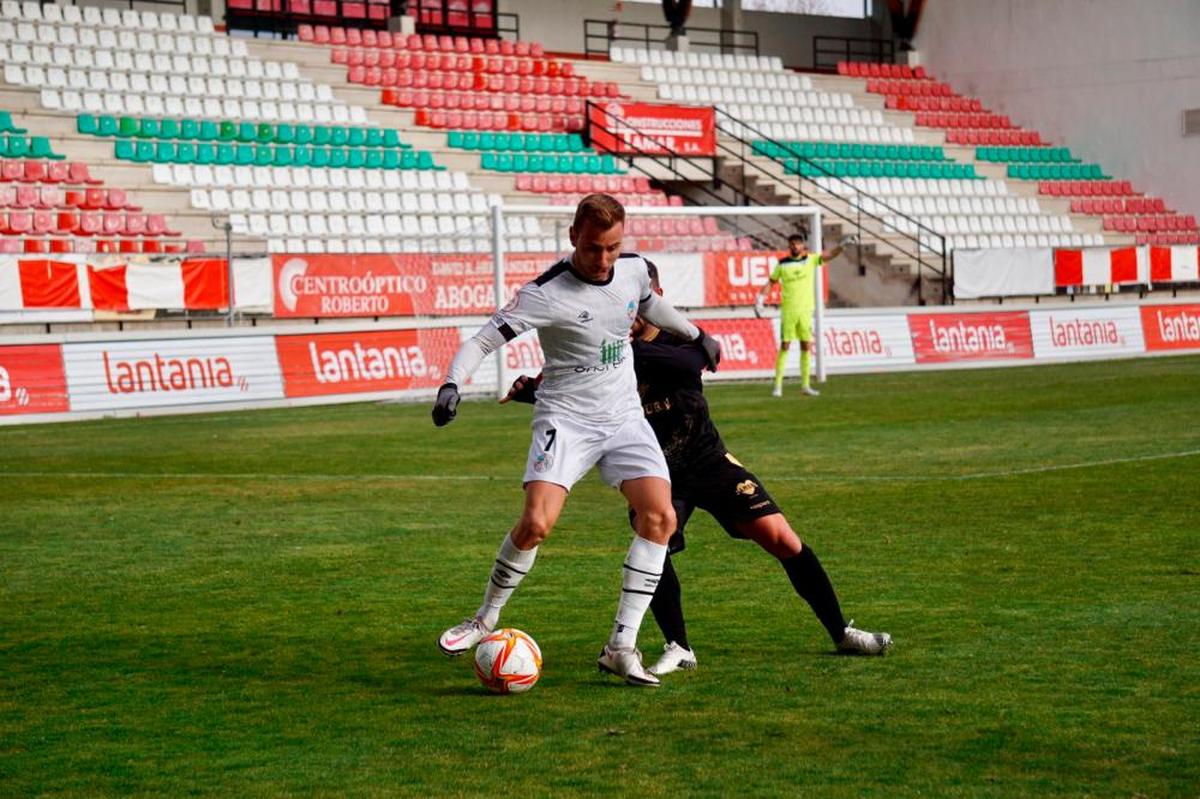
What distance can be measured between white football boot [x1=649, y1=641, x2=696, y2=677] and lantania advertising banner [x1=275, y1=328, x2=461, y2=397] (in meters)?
16.9

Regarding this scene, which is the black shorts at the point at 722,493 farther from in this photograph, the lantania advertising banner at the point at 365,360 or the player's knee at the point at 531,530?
the lantania advertising banner at the point at 365,360

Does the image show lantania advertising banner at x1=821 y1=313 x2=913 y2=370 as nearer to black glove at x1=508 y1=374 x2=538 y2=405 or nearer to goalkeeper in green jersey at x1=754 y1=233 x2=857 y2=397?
goalkeeper in green jersey at x1=754 y1=233 x2=857 y2=397

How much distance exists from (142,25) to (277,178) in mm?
5178

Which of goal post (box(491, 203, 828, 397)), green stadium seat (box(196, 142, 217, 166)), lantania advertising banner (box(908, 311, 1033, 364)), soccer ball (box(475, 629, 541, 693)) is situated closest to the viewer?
soccer ball (box(475, 629, 541, 693))

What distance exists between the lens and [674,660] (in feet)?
21.6

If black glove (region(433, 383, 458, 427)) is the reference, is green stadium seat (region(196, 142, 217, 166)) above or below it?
above

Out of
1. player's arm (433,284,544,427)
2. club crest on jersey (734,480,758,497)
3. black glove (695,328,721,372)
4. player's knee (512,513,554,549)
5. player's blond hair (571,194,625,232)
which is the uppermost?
player's blond hair (571,194,625,232)

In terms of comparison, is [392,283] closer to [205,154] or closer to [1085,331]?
[205,154]

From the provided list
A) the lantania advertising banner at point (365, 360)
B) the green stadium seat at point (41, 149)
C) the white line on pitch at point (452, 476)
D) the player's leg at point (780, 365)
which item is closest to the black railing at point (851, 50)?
the green stadium seat at point (41, 149)

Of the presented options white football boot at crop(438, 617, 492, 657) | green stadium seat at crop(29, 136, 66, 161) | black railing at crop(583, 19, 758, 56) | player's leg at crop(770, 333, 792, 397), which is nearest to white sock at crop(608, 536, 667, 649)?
white football boot at crop(438, 617, 492, 657)

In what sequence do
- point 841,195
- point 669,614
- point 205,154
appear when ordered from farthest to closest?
point 841,195 < point 205,154 < point 669,614

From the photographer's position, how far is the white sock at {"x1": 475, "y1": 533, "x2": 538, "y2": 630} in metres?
6.63

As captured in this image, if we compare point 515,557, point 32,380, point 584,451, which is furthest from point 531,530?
point 32,380

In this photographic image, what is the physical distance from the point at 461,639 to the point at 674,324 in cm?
148
